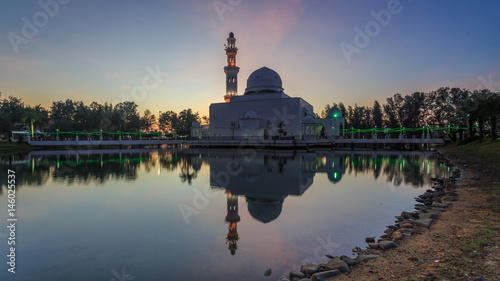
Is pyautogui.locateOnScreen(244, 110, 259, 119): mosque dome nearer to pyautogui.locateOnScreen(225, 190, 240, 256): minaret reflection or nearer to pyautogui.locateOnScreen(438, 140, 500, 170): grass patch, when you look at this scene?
pyautogui.locateOnScreen(438, 140, 500, 170): grass patch

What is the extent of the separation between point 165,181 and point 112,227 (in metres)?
7.32

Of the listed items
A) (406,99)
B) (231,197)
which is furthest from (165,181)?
(406,99)

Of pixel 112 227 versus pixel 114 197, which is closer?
pixel 112 227

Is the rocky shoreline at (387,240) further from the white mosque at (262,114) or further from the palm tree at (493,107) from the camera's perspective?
the white mosque at (262,114)

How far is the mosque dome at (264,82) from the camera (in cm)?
5603

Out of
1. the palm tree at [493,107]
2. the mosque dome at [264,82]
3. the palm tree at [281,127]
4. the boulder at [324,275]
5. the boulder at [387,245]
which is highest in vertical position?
the mosque dome at [264,82]

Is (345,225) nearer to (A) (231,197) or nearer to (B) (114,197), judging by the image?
(A) (231,197)

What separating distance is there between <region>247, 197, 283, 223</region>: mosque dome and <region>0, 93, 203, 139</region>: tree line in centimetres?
6091

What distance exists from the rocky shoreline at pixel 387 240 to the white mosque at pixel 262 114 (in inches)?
1498

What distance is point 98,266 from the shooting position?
4.68 m

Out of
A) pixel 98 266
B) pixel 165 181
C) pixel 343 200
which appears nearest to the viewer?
pixel 98 266

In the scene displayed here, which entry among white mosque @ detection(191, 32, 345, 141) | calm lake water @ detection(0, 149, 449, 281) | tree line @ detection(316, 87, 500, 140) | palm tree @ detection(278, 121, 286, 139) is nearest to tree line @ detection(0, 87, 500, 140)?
tree line @ detection(316, 87, 500, 140)

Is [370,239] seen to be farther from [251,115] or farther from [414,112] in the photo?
[414,112]

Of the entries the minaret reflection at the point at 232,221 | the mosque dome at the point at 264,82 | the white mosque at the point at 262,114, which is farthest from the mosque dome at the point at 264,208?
the mosque dome at the point at 264,82
